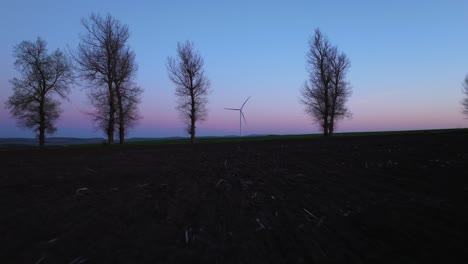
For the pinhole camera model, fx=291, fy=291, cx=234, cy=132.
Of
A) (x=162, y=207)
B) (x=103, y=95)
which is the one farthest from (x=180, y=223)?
(x=103, y=95)

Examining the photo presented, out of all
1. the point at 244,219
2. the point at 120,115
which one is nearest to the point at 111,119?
the point at 120,115

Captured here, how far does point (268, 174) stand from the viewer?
10062 mm

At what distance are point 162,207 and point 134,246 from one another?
1893 millimetres

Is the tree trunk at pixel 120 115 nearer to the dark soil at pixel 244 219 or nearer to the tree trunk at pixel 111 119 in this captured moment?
the tree trunk at pixel 111 119

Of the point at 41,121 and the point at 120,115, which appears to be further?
the point at 41,121

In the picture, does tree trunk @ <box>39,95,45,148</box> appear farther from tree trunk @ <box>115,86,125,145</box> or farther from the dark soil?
the dark soil

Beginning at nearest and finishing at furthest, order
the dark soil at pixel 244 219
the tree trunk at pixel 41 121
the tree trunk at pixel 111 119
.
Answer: the dark soil at pixel 244 219, the tree trunk at pixel 111 119, the tree trunk at pixel 41 121

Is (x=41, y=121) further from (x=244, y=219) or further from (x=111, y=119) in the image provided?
(x=244, y=219)

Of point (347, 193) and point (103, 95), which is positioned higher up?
point (103, 95)

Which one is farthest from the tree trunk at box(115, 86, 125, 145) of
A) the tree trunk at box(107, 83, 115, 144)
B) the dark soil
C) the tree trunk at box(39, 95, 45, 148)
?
the dark soil

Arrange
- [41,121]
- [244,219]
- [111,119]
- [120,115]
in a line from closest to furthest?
1. [244,219]
2. [111,119]
3. [120,115]
4. [41,121]

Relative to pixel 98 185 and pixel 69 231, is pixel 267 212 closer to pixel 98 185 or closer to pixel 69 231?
pixel 69 231

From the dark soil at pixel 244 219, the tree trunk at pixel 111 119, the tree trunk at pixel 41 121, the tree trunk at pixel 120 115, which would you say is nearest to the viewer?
the dark soil at pixel 244 219

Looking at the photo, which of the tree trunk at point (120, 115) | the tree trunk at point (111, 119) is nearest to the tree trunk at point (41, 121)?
the tree trunk at point (111, 119)
